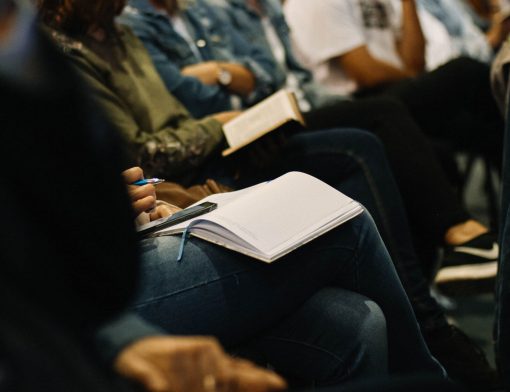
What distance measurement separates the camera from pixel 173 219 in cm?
119

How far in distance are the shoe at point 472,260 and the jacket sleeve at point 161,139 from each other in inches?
24.3

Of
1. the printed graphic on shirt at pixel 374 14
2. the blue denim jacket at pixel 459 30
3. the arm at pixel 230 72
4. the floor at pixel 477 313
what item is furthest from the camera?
the blue denim jacket at pixel 459 30

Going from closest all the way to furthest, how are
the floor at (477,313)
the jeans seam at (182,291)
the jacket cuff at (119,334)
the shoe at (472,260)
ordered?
the jacket cuff at (119,334)
the jeans seam at (182,291)
the shoe at (472,260)
the floor at (477,313)

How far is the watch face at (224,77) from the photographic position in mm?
2111

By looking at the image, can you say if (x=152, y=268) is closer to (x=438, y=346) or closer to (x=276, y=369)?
(x=276, y=369)

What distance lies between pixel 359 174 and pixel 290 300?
2.09 ft

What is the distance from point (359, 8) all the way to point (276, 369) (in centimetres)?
168

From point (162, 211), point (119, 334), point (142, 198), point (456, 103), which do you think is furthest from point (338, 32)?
point (119, 334)

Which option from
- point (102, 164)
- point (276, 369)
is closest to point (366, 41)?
point (276, 369)

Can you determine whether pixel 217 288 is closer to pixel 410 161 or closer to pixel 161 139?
pixel 161 139

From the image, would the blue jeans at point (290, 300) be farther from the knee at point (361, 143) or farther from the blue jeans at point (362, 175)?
the knee at point (361, 143)

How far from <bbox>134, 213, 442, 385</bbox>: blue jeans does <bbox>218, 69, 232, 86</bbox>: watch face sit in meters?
1.02

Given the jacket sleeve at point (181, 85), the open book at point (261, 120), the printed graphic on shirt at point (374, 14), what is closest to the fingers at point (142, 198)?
the open book at point (261, 120)

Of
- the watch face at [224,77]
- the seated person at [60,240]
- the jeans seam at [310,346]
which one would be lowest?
the watch face at [224,77]
